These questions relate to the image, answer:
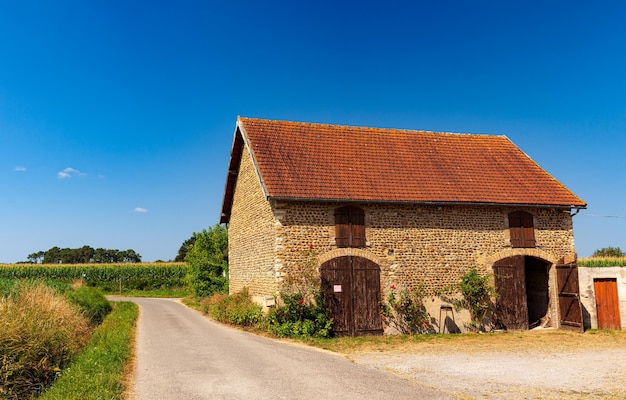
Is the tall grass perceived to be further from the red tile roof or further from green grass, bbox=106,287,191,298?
green grass, bbox=106,287,191,298

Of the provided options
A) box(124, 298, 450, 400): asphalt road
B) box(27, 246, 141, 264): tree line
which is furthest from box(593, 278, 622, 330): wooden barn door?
box(27, 246, 141, 264): tree line

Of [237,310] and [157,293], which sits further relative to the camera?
[157,293]

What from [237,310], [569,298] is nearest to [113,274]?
[237,310]

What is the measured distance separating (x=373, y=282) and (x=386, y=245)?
1245 mm

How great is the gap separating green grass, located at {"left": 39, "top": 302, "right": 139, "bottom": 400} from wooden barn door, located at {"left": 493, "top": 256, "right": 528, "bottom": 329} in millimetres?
11562

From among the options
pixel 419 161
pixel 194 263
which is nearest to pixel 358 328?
pixel 419 161

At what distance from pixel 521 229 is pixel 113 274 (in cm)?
4020

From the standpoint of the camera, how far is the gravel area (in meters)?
8.01

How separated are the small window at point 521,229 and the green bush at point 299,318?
717 cm

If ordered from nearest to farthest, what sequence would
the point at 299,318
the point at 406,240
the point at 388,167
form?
the point at 299,318
the point at 406,240
the point at 388,167

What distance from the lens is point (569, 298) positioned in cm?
1641

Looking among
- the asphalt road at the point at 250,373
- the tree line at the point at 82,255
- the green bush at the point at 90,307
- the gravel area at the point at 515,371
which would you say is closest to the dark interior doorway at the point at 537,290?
the gravel area at the point at 515,371

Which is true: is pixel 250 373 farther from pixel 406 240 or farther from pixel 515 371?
pixel 406 240

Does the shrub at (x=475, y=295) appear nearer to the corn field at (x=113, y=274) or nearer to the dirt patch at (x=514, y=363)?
the dirt patch at (x=514, y=363)
